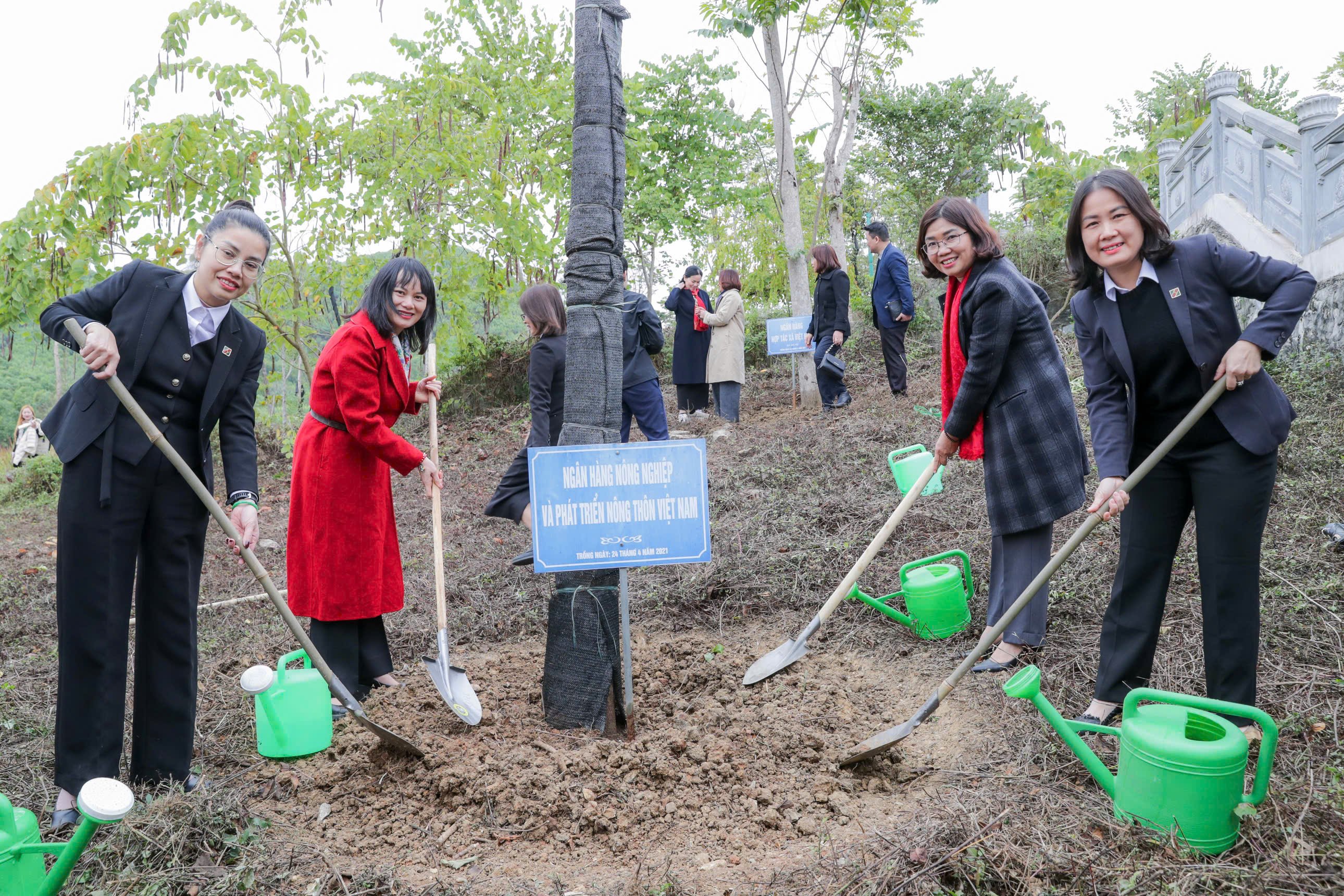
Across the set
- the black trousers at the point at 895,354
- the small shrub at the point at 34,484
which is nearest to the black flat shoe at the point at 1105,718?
the black trousers at the point at 895,354

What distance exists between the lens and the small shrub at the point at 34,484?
13.2 metres

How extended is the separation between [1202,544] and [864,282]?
Result: 61.7 ft

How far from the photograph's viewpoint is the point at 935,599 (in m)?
3.82

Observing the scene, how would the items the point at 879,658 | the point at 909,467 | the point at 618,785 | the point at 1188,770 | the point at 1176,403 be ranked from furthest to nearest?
the point at 909,467 → the point at 879,658 → the point at 618,785 → the point at 1176,403 → the point at 1188,770

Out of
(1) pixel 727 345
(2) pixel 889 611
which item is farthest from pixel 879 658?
(1) pixel 727 345

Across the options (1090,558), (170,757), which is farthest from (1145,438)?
(170,757)

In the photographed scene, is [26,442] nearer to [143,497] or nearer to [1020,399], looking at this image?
[143,497]

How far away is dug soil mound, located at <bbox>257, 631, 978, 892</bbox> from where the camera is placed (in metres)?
2.39

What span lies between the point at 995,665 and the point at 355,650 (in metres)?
2.64

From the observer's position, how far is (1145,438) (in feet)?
8.84

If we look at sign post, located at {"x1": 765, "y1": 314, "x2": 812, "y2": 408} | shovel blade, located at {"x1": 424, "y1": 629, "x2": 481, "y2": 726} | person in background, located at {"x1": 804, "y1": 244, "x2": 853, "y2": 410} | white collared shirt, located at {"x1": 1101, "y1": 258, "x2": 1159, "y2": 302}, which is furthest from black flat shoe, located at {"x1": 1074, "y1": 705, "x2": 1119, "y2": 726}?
sign post, located at {"x1": 765, "y1": 314, "x2": 812, "y2": 408}

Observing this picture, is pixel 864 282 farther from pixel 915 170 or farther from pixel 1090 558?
pixel 1090 558

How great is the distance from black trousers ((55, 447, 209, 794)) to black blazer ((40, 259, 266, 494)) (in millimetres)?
114

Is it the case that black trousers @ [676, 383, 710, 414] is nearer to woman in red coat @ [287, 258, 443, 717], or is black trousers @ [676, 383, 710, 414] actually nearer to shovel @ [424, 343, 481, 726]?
shovel @ [424, 343, 481, 726]
